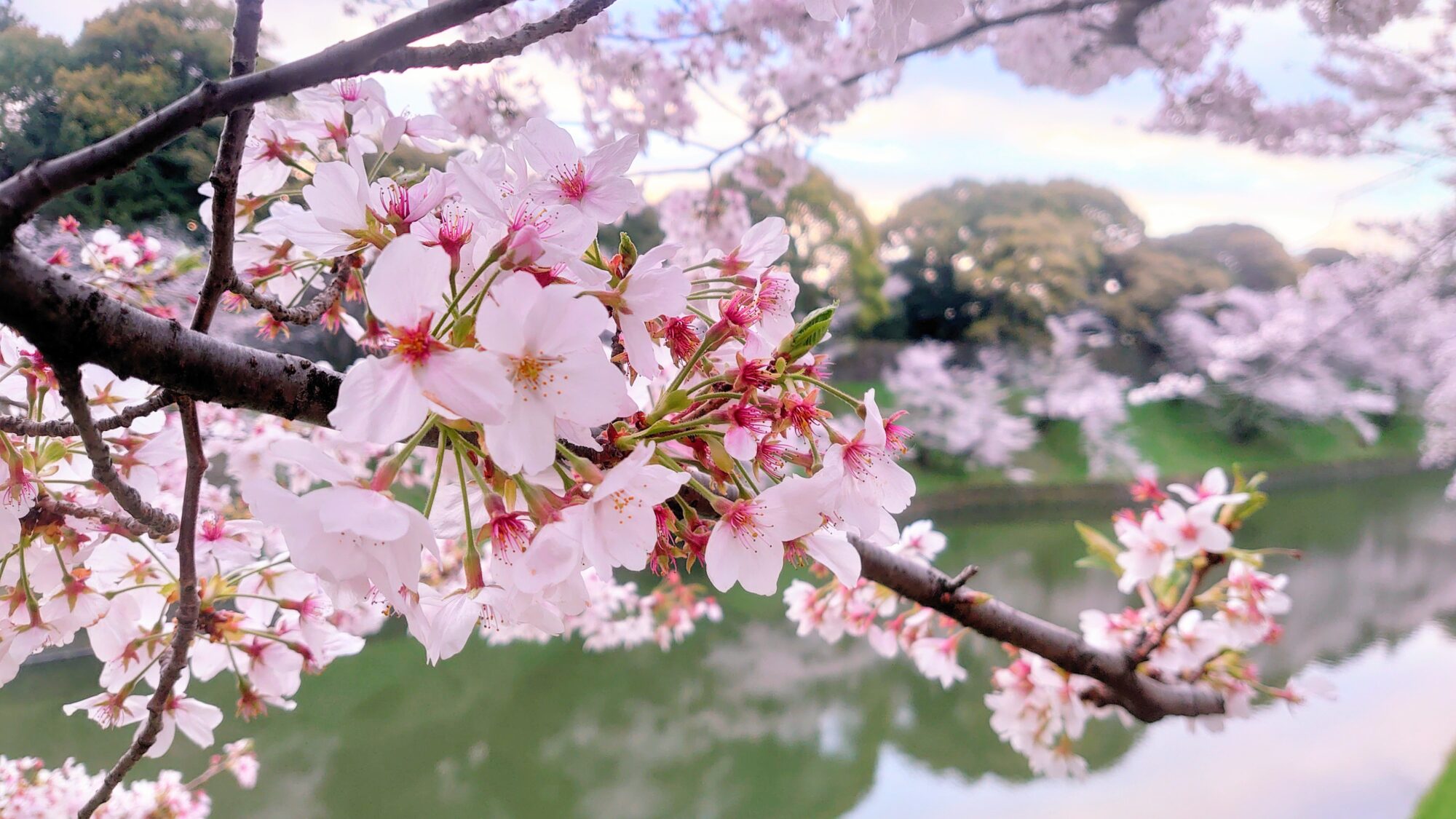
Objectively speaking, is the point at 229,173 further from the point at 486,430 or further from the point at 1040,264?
the point at 1040,264

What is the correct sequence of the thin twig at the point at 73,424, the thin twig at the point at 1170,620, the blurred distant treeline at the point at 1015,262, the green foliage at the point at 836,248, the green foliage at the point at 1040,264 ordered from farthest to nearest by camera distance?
the green foliage at the point at 1040,264, the blurred distant treeline at the point at 1015,262, the green foliage at the point at 836,248, the thin twig at the point at 1170,620, the thin twig at the point at 73,424

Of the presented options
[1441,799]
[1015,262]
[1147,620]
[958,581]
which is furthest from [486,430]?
[1015,262]

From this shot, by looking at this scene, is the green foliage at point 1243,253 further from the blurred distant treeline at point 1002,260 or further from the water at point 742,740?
the water at point 742,740

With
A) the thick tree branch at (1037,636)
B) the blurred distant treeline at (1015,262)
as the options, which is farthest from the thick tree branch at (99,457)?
the blurred distant treeline at (1015,262)

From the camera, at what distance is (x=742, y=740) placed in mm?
2525

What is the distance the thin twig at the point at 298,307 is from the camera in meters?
0.38

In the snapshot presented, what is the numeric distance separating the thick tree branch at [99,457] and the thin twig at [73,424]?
2 cm

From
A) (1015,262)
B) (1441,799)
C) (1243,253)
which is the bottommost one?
(1243,253)

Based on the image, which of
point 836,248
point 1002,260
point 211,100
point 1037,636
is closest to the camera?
point 211,100

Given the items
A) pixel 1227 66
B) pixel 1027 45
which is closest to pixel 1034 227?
pixel 1227 66

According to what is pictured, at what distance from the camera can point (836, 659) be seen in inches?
122

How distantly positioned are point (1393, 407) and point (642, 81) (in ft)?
28.5

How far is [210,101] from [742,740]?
107 inches

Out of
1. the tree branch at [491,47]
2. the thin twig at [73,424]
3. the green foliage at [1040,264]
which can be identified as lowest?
the green foliage at [1040,264]
